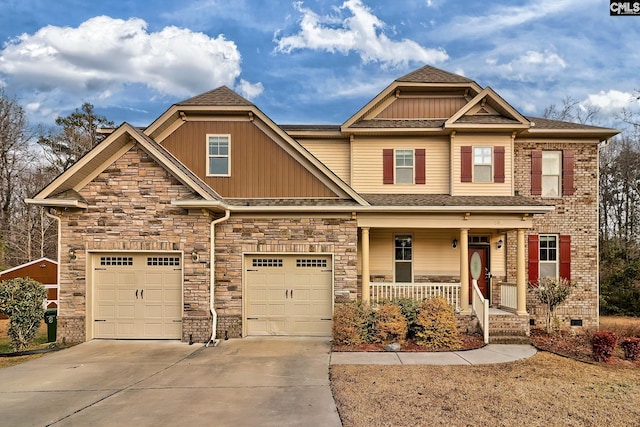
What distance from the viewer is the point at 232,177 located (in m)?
12.3

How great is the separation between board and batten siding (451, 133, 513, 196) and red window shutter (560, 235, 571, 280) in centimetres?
266

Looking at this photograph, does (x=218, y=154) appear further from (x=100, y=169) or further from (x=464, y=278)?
(x=464, y=278)

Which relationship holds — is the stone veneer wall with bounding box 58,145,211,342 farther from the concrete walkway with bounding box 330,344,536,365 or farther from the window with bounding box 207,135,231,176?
the concrete walkway with bounding box 330,344,536,365

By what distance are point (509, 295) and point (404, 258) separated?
3293 millimetres

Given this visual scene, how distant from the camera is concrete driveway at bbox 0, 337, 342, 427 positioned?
19.9 feet

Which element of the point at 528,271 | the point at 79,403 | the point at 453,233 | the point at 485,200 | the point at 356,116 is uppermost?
the point at 356,116

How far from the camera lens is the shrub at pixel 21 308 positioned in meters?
10.4

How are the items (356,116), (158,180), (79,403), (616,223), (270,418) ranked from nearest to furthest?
(270,418)
(79,403)
(158,180)
(356,116)
(616,223)

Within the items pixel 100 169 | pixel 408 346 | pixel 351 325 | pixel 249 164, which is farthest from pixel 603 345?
pixel 100 169

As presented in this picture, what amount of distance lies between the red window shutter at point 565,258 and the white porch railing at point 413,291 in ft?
14.2

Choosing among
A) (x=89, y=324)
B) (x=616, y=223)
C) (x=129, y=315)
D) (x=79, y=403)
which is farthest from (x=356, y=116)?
(x=616, y=223)

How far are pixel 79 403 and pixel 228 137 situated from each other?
774cm

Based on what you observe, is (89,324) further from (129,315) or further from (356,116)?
(356,116)

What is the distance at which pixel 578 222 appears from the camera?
1436 centimetres
